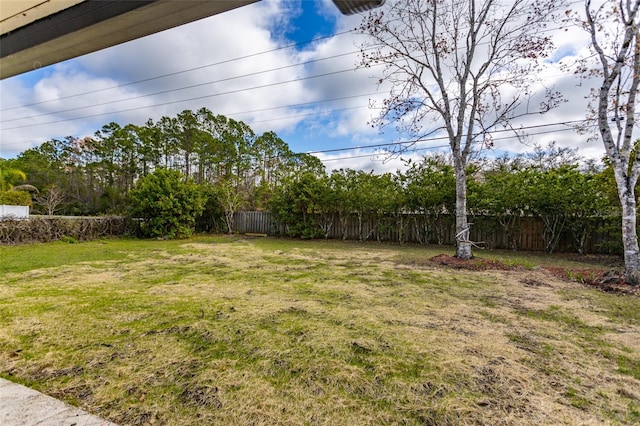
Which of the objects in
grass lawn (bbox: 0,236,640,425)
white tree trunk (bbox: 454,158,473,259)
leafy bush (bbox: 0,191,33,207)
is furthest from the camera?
leafy bush (bbox: 0,191,33,207)

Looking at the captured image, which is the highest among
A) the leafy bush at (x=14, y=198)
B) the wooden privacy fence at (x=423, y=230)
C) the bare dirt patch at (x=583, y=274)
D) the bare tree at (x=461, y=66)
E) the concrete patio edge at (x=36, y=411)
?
the bare tree at (x=461, y=66)

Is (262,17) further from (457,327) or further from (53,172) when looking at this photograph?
(53,172)

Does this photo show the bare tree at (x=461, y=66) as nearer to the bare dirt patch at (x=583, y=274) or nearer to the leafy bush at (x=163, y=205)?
the bare dirt patch at (x=583, y=274)

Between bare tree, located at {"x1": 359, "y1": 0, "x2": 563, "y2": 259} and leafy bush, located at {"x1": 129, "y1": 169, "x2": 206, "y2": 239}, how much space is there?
8170mm

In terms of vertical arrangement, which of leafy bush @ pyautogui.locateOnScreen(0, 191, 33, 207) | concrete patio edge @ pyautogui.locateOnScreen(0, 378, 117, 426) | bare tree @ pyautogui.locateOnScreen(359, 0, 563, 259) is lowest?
concrete patio edge @ pyautogui.locateOnScreen(0, 378, 117, 426)

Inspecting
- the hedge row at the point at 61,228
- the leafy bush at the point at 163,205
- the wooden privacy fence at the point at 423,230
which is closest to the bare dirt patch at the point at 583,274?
the wooden privacy fence at the point at 423,230

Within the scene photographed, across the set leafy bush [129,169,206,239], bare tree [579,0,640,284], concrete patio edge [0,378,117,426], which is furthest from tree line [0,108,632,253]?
concrete patio edge [0,378,117,426]

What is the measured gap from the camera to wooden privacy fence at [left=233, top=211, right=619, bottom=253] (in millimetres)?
8492

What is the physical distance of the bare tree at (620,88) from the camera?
4359mm

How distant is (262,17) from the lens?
1.20 m

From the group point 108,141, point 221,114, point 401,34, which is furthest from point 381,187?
point 108,141

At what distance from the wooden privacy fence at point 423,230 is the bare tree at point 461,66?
3004 mm

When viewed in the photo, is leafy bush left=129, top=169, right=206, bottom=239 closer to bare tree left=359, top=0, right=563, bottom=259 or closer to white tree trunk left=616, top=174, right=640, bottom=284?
bare tree left=359, top=0, right=563, bottom=259

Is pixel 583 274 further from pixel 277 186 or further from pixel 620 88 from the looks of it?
pixel 277 186
